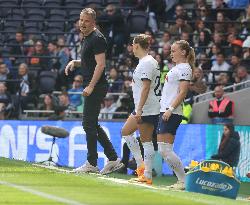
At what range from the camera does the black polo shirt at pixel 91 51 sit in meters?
14.0

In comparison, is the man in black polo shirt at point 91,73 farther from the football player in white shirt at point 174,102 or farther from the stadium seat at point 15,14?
the stadium seat at point 15,14

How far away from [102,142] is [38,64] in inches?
448

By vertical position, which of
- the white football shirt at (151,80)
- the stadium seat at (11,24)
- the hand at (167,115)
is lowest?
the hand at (167,115)

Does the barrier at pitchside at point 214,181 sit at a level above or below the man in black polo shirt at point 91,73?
below

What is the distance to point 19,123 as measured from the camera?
20250 mm

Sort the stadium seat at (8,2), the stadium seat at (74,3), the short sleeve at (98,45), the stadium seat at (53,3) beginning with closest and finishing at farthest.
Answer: the short sleeve at (98,45) → the stadium seat at (74,3) → the stadium seat at (53,3) → the stadium seat at (8,2)

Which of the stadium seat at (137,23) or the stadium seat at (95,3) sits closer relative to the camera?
the stadium seat at (137,23)

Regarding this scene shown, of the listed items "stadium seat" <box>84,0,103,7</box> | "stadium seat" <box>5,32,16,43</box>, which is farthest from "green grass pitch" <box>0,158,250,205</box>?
"stadium seat" <box>84,0,103,7</box>

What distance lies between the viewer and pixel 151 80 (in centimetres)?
1313

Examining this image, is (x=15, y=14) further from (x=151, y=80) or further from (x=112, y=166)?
(x=151, y=80)

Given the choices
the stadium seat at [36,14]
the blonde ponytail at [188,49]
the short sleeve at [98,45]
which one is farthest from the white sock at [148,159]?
the stadium seat at [36,14]

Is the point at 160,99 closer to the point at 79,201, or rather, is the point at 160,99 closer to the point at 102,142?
the point at 102,142

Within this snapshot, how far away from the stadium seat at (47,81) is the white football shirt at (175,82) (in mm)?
11379

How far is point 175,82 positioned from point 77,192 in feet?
8.97
